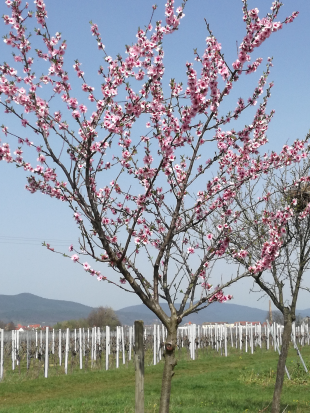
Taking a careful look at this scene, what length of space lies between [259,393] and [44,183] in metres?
9.66

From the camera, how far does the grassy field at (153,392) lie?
11179 mm

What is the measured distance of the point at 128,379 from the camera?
18594mm

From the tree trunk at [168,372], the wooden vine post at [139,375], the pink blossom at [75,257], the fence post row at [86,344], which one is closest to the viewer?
the tree trunk at [168,372]

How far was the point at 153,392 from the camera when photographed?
14.0 m

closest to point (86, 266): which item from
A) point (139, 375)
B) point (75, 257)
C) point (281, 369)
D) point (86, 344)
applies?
point (75, 257)

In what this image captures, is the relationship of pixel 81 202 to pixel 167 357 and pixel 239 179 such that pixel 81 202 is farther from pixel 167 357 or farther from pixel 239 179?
pixel 239 179

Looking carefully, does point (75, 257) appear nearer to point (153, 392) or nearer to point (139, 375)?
point (139, 375)

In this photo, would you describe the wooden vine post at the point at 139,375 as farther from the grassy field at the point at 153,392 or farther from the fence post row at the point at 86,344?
the fence post row at the point at 86,344

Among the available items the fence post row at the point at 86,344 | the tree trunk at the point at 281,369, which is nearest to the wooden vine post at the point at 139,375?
the tree trunk at the point at 281,369

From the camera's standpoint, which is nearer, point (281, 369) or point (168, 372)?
point (168, 372)

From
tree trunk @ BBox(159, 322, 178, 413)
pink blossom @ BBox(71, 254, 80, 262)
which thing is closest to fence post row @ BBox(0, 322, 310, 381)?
tree trunk @ BBox(159, 322, 178, 413)

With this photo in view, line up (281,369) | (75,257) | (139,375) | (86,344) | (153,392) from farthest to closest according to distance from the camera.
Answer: (86,344), (153,392), (281,369), (139,375), (75,257)

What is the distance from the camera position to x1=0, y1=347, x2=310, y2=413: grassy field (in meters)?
11.2

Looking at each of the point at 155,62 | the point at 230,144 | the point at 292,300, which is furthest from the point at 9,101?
the point at 292,300
